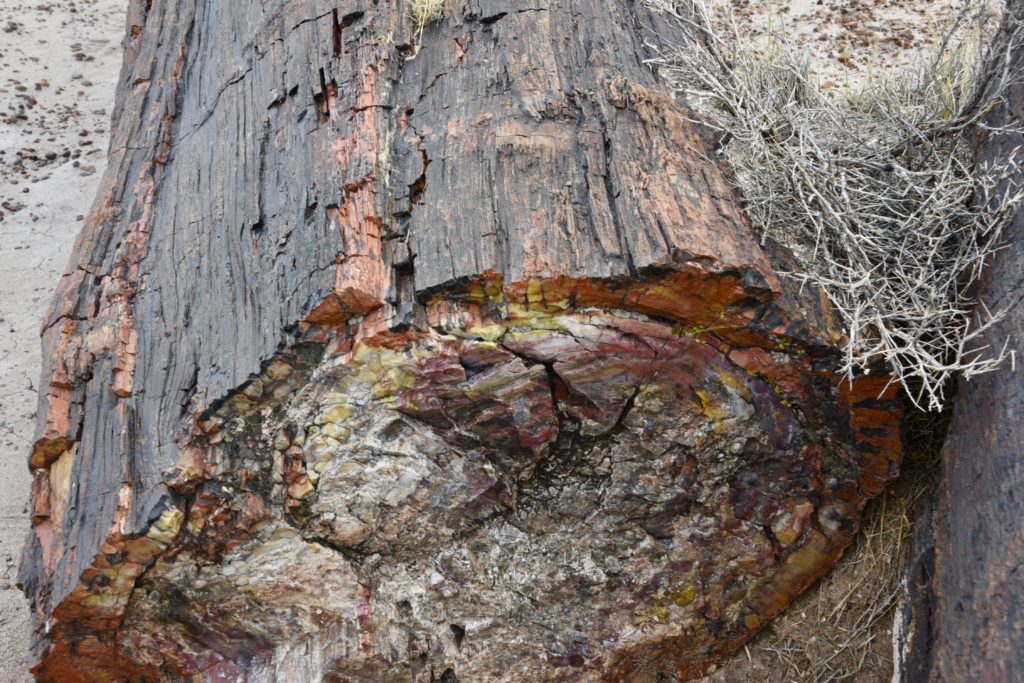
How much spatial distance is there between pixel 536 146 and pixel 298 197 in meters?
0.72

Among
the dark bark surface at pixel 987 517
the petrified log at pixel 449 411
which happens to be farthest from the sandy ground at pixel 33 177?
the dark bark surface at pixel 987 517

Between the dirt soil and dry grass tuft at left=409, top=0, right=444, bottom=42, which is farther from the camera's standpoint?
dry grass tuft at left=409, top=0, right=444, bottom=42

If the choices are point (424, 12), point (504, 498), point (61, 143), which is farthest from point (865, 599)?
point (61, 143)

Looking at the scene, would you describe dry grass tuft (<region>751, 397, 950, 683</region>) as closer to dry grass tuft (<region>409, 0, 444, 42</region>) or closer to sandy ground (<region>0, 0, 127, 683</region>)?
dry grass tuft (<region>409, 0, 444, 42</region>)

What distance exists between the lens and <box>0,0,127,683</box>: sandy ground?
3.47 metres

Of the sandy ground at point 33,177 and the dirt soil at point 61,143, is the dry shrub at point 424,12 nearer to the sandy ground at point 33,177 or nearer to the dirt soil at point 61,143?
the dirt soil at point 61,143

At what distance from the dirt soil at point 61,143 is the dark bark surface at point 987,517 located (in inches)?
15.5

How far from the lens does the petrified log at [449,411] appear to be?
225 cm

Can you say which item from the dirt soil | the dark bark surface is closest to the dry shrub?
the dirt soil

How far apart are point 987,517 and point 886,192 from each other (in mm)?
1017

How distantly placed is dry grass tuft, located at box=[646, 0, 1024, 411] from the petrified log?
0.13m

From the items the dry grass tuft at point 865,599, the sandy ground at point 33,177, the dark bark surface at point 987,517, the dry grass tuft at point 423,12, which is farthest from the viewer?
the sandy ground at point 33,177

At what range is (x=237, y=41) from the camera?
3445mm

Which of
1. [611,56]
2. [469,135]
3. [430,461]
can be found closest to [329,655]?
[430,461]
